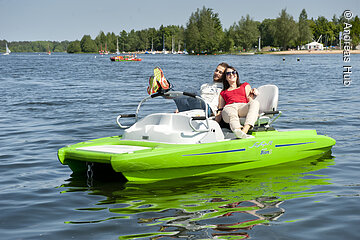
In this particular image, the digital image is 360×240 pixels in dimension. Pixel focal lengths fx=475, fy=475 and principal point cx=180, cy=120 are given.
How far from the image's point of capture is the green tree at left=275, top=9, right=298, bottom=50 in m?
116

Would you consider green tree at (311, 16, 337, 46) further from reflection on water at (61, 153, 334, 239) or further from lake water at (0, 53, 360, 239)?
reflection on water at (61, 153, 334, 239)

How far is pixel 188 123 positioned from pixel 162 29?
596 ft

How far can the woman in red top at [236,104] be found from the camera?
25.9 feet

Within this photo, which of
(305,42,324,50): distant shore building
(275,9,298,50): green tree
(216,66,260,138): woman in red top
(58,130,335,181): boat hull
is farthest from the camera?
(305,42,324,50): distant shore building

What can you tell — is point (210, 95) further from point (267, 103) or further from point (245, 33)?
point (245, 33)

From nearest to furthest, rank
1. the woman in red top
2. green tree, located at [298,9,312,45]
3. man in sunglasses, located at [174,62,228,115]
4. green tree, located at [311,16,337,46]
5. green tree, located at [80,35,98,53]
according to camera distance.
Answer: the woman in red top
man in sunglasses, located at [174,62,228,115]
green tree, located at [298,9,312,45]
green tree, located at [311,16,337,46]
green tree, located at [80,35,98,53]

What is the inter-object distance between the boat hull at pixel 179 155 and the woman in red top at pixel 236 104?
0.32m

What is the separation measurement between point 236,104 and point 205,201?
227cm

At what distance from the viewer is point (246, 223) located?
5.46 metres

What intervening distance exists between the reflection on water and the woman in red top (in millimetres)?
793

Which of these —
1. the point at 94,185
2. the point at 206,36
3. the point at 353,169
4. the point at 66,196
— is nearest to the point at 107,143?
the point at 94,185

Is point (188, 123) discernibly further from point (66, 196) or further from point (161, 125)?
point (66, 196)

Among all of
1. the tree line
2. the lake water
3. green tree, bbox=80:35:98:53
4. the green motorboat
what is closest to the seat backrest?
the green motorboat

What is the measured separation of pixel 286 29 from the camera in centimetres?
11606
